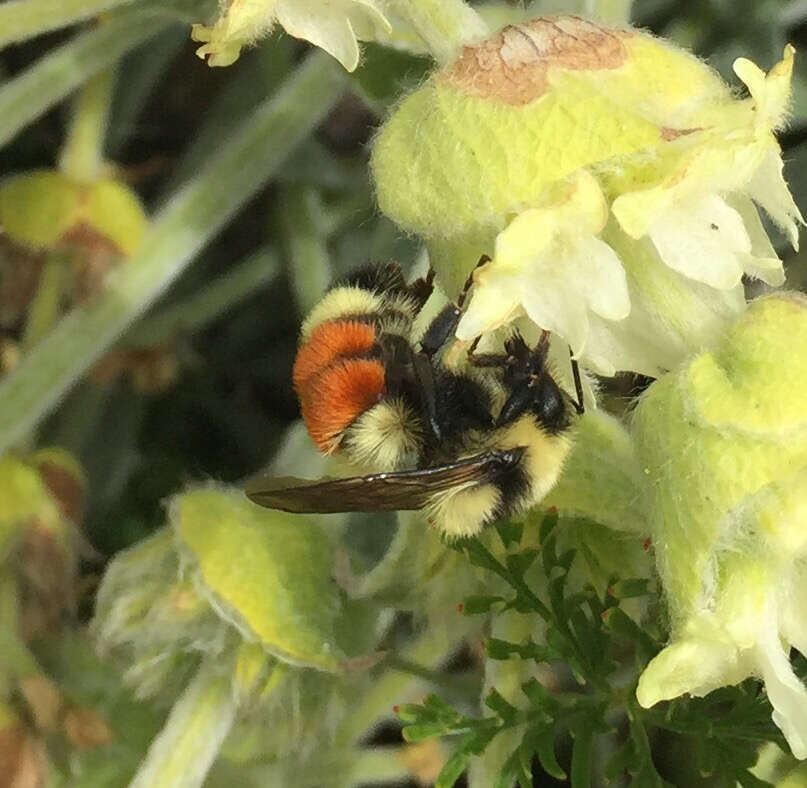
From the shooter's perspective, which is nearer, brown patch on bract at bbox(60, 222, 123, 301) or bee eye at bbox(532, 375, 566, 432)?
bee eye at bbox(532, 375, 566, 432)

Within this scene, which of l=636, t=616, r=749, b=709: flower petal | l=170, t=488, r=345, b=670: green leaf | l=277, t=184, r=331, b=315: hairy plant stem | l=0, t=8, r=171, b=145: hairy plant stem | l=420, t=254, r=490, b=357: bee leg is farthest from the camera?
l=277, t=184, r=331, b=315: hairy plant stem

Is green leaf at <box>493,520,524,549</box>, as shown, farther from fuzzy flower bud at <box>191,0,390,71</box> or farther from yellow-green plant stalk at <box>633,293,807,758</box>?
fuzzy flower bud at <box>191,0,390,71</box>

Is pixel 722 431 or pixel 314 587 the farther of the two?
pixel 314 587

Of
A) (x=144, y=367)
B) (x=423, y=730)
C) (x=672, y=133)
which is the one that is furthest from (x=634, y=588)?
(x=144, y=367)

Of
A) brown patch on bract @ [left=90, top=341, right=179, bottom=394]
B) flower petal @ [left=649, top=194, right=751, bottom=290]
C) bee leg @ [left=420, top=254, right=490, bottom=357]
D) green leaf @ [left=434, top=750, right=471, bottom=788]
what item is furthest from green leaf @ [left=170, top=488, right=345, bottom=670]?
brown patch on bract @ [left=90, top=341, right=179, bottom=394]

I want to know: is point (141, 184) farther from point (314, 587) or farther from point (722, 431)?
point (722, 431)

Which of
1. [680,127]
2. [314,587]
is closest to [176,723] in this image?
A: [314,587]

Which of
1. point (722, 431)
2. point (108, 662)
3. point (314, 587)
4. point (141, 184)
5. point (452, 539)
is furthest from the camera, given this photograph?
point (141, 184)
